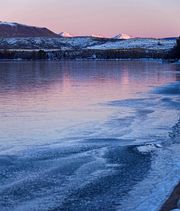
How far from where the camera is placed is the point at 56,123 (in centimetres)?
1376

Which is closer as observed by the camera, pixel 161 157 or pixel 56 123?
pixel 161 157

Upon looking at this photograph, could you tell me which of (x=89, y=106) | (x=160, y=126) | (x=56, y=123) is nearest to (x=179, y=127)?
(x=160, y=126)

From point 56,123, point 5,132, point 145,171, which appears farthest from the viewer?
point 56,123

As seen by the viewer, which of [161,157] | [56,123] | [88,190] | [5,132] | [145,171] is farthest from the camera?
[56,123]

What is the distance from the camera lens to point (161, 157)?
30.4 feet

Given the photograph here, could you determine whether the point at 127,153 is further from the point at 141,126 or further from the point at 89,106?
the point at 89,106

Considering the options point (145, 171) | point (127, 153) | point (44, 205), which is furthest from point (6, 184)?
point (127, 153)

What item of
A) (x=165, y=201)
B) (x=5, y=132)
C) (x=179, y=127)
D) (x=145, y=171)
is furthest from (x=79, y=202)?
(x=179, y=127)

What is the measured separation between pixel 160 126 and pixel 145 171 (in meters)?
5.16

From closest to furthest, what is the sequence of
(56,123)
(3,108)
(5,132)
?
(5,132) → (56,123) → (3,108)

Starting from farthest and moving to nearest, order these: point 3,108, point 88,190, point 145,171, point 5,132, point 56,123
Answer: point 3,108 < point 56,123 < point 5,132 < point 145,171 < point 88,190

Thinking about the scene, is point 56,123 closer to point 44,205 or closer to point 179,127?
point 179,127

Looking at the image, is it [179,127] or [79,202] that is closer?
[79,202]

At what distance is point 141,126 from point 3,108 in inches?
224
